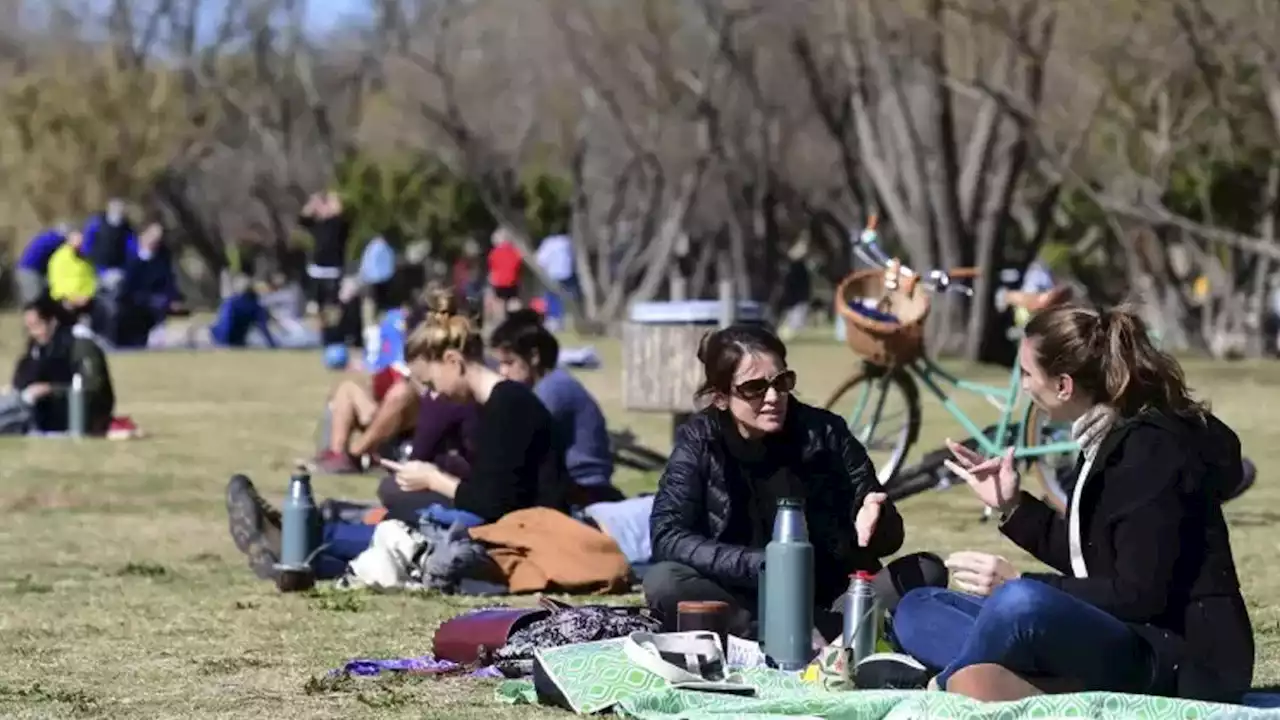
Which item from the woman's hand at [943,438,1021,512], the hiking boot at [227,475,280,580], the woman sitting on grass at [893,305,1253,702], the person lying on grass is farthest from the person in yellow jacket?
the woman sitting on grass at [893,305,1253,702]

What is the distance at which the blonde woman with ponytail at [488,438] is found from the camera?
928 centimetres

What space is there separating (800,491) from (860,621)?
2.26ft

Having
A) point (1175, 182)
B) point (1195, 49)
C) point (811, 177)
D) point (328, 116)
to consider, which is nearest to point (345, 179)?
point (328, 116)

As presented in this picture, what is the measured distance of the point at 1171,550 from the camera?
5.71 m

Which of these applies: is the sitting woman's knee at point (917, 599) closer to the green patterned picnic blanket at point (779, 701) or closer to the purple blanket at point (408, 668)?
the green patterned picnic blanket at point (779, 701)

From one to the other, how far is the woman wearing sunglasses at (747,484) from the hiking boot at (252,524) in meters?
3.20

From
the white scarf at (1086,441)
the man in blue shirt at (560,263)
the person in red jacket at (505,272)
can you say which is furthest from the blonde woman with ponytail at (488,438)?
the man in blue shirt at (560,263)

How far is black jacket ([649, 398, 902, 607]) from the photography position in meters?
7.09

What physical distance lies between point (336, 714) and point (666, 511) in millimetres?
1235

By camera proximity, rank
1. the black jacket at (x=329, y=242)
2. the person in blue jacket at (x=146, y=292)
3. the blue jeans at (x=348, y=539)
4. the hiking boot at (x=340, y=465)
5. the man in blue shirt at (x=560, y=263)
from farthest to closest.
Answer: the man in blue shirt at (x=560, y=263), the black jacket at (x=329, y=242), the person in blue jacket at (x=146, y=292), the hiking boot at (x=340, y=465), the blue jeans at (x=348, y=539)

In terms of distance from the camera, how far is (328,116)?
71188 millimetres

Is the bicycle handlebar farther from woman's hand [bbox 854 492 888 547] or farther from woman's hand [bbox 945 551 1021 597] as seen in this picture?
woman's hand [bbox 945 551 1021 597]

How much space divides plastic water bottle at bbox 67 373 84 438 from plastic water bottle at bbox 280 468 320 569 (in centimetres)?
812

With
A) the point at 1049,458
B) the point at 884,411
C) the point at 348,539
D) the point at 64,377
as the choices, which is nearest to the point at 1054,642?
the point at 348,539
